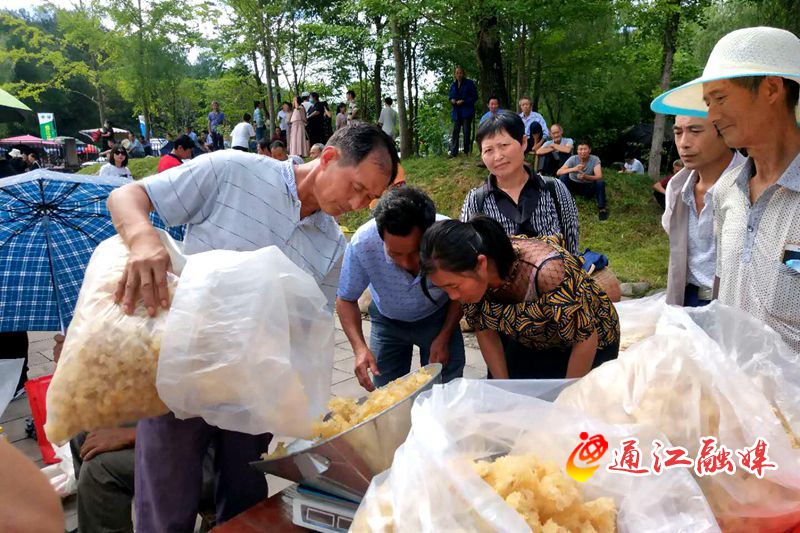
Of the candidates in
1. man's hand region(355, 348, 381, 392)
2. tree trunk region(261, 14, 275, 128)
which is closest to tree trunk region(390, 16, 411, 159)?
tree trunk region(261, 14, 275, 128)

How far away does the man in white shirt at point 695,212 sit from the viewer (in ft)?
7.78

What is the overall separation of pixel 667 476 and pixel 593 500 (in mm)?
131

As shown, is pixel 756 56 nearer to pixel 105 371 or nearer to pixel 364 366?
pixel 364 366

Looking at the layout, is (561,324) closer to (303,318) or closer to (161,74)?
(303,318)

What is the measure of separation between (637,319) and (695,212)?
1.84 feet

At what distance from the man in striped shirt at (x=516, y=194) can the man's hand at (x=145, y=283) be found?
1682 millimetres

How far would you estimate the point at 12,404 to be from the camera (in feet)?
12.1

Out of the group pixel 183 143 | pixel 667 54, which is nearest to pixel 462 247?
pixel 183 143

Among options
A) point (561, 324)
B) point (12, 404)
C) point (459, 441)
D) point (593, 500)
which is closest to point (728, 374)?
point (593, 500)

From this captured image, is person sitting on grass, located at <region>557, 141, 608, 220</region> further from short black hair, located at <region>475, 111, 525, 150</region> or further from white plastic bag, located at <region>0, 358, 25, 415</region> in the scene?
white plastic bag, located at <region>0, 358, 25, 415</region>

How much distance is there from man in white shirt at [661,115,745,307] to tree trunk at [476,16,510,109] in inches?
278

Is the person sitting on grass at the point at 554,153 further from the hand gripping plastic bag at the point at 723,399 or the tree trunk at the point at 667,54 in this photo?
the hand gripping plastic bag at the point at 723,399

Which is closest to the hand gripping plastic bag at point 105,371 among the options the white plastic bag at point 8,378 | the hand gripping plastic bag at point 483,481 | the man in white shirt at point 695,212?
the hand gripping plastic bag at point 483,481

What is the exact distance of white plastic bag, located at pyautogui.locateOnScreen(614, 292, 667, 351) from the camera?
7.96ft
